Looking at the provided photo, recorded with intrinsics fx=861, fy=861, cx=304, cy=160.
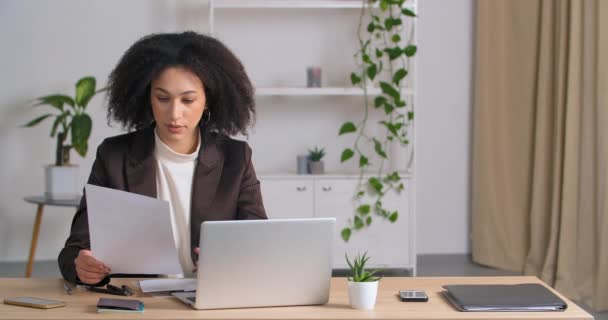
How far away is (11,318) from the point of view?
1.94 metres

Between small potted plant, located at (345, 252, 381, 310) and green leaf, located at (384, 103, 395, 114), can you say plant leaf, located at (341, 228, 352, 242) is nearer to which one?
green leaf, located at (384, 103, 395, 114)

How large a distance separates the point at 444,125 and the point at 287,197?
3.88ft

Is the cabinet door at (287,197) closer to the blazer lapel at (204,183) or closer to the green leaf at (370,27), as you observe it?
the green leaf at (370,27)

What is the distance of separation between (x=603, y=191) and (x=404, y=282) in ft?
7.29

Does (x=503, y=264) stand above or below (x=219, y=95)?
below

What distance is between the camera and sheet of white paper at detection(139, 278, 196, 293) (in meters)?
2.19

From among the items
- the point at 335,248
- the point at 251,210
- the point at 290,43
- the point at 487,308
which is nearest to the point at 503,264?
the point at 335,248

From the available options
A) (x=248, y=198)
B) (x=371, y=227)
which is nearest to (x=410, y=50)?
(x=371, y=227)

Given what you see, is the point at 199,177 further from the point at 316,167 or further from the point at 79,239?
the point at 316,167

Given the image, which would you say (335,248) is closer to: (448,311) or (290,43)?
(290,43)

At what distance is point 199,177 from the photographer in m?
2.54

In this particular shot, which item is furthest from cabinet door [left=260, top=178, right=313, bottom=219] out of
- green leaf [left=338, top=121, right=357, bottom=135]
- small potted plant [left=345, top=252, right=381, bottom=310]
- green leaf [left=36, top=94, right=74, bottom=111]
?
small potted plant [left=345, top=252, right=381, bottom=310]

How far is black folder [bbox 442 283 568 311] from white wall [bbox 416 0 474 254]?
3.33 meters

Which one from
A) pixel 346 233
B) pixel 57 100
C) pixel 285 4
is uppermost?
pixel 285 4
